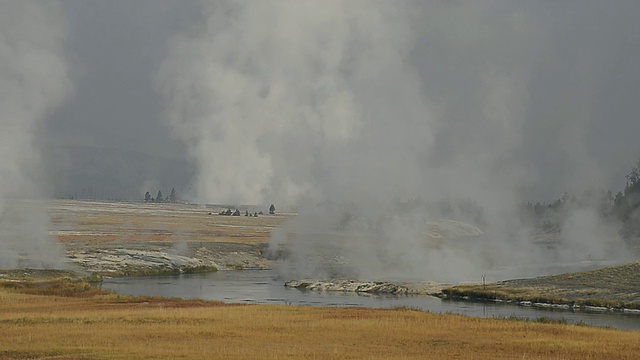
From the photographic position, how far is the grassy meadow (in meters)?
43.6

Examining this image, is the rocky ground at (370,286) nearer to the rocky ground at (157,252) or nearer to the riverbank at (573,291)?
the riverbank at (573,291)

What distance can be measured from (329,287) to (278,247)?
58.8 m

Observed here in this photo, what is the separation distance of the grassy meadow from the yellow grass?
0.06 metres

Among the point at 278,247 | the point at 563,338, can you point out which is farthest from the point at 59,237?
the point at 563,338

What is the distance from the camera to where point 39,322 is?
56.6 metres

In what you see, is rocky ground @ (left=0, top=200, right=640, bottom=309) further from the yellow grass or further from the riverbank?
the yellow grass

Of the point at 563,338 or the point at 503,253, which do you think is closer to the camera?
the point at 563,338

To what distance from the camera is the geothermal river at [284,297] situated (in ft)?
247

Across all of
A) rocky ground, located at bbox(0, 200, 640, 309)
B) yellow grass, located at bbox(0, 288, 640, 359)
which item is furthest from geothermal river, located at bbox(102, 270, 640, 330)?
yellow grass, located at bbox(0, 288, 640, 359)

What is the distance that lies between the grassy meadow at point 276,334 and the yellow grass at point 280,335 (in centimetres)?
6

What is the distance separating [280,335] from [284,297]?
4416 cm

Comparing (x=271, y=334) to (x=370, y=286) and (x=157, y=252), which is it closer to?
(x=370, y=286)

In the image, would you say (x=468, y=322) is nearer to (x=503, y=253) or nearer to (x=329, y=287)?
(x=329, y=287)

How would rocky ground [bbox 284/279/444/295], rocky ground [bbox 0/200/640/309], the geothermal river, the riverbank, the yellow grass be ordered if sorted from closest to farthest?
1. the yellow grass
2. the geothermal river
3. the riverbank
4. rocky ground [bbox 0/200/640/309]
5. rocky ground [bbox 284/279/444/295]
